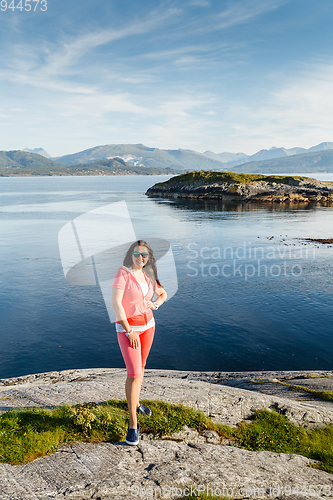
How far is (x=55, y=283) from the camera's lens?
27.2 m

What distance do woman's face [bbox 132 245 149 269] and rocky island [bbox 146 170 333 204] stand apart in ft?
345

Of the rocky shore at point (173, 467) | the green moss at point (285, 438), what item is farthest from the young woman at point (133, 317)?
the green moss at point (285, 438)

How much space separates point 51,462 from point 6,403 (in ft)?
10.8

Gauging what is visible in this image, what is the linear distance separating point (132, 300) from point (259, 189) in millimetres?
110063

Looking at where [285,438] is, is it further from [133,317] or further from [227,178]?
[227,178]

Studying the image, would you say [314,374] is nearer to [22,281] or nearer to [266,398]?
[266,398]

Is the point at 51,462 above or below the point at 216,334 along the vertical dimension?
above

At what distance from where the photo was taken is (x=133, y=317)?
6.25 m

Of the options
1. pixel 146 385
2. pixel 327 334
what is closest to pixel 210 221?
pixel 327 334

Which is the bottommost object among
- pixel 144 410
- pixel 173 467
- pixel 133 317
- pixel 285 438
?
pixel 285 438

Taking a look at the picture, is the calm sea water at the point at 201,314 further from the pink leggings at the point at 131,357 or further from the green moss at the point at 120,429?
the pink leggings at the point at 131,357

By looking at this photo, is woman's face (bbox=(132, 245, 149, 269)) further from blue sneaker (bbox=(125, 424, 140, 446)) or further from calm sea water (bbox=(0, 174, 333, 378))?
calm sea water (bbox=(0, 174, 333, 378))

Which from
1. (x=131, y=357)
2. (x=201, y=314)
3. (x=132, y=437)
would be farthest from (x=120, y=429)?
(x=201, y=314)

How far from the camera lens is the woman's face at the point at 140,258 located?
21.3 feet
